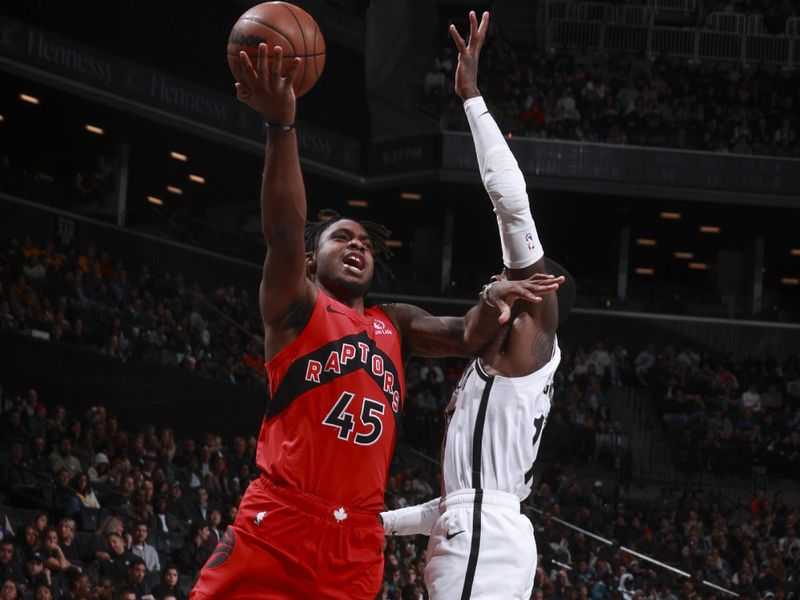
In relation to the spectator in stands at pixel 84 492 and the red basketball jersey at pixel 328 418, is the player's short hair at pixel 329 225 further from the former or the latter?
the spectator in stands at pixel 84 492

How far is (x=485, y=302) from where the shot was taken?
4570 mm

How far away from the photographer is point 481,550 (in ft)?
14.9

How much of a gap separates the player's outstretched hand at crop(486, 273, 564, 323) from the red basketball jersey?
0.53m

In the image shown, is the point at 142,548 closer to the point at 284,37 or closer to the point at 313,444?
the point at 313,444

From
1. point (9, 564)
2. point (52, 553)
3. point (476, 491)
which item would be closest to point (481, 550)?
point (476, 491)

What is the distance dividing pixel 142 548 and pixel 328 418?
7892 millimetres

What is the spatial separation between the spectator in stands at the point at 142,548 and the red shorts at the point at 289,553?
757 cm

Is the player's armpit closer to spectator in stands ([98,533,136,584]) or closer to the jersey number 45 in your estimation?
the jersey number 45

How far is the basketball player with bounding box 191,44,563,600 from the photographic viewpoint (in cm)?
425

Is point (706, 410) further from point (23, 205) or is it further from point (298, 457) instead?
point (298, 457)

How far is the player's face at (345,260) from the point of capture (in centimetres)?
466


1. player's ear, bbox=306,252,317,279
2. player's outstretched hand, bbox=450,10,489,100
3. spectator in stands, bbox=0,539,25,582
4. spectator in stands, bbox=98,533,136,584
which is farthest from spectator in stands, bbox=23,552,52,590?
player's outstretched hand, bbox=450,10,489,100

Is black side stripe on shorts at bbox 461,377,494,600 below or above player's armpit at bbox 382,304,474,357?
below

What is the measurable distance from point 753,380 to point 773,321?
291 cm
